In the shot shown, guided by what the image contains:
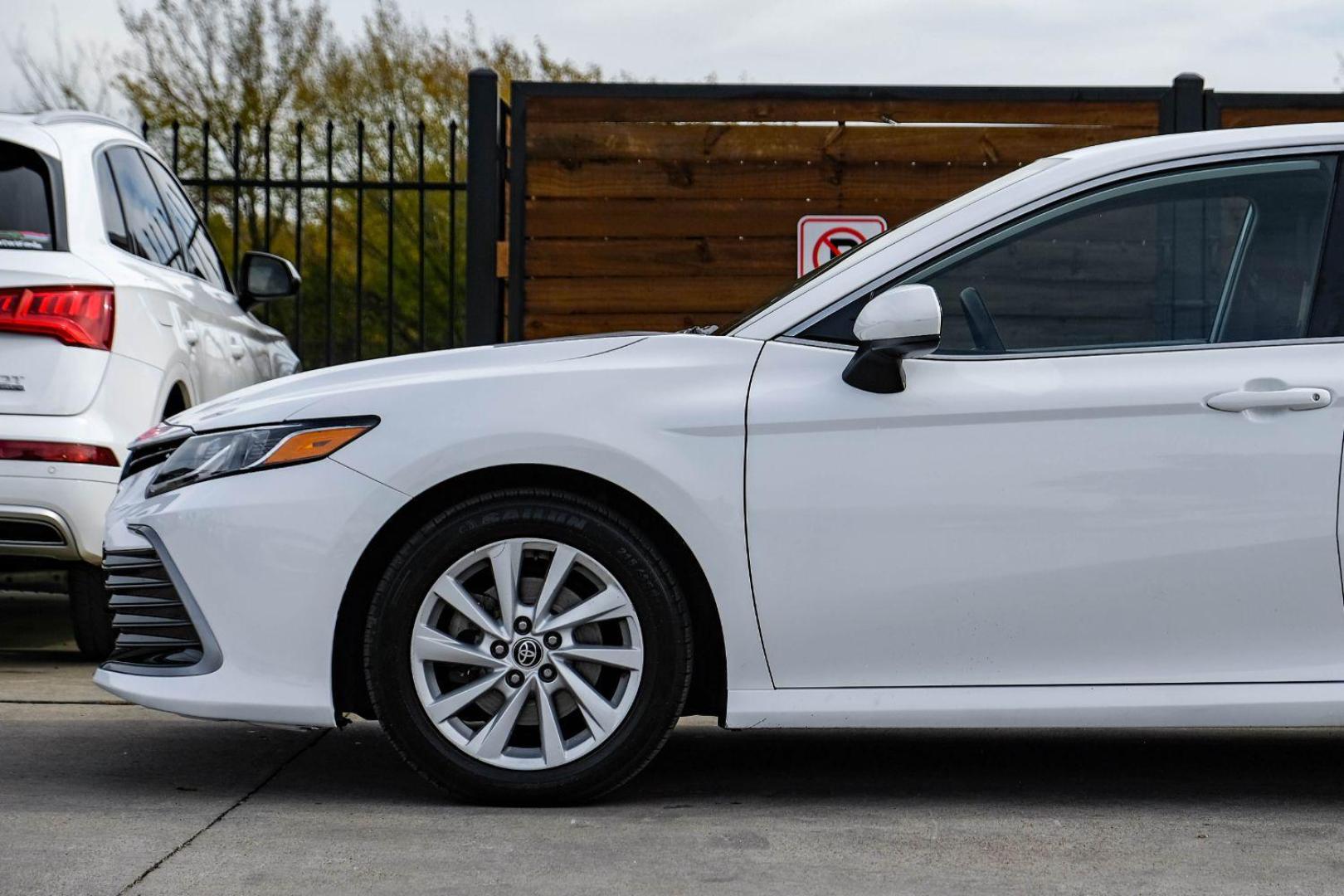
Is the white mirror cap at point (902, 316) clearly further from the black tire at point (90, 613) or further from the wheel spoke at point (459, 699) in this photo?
the black tire at point (90, 613)

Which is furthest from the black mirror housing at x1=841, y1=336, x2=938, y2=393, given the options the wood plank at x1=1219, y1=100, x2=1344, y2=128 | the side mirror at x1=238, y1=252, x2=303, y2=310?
the wood plank at x1=1219, y1=100, x2=1344, y2=128

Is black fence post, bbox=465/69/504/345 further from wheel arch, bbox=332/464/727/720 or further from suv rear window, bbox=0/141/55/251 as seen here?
wheel arch, bbox=332/464/727/720

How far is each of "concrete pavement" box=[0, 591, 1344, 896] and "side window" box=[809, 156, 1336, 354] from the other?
3.70ft

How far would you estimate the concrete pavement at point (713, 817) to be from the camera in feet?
11.3

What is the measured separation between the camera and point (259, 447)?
405 cm

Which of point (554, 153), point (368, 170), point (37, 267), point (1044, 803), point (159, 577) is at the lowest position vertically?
point (1044, 803)

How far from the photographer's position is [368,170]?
20.3 metres

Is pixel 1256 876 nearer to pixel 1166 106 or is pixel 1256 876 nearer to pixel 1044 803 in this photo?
pixel 1044 803

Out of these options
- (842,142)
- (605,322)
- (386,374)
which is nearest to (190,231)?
(605,322)

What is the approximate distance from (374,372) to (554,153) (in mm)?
4055

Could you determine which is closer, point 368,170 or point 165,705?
point 165,705

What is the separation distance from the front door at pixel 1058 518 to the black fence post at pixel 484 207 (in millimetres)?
4295

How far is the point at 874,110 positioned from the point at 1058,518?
4468 millimetres

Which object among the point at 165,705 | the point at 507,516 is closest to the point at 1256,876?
the point at 507,516
